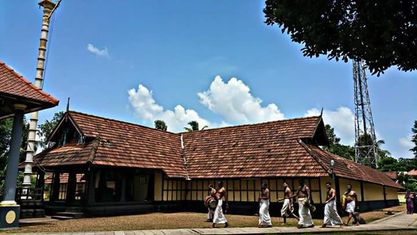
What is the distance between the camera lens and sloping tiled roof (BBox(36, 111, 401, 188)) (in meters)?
17.5

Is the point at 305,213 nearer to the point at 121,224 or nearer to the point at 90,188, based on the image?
the point at 121,224

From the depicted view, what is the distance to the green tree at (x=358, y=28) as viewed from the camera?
269 inches

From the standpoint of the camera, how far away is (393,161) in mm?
44781

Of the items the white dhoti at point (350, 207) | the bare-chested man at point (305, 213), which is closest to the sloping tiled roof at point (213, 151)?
the white dhoti at point (350, 207)

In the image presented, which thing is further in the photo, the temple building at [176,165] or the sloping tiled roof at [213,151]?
the sloping tiled roof at [213,151]

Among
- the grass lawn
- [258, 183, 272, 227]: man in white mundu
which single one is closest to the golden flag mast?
the grass lawn

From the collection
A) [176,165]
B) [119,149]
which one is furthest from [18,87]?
[176,165]

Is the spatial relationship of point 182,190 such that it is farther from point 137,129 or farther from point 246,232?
point 246,232

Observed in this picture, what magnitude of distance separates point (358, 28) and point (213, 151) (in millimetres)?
15753

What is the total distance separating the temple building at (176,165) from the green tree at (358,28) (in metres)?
9.31

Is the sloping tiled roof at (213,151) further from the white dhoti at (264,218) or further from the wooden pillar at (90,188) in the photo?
the white dhoti at (264,218)

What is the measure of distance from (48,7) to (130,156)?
10391 millimetres

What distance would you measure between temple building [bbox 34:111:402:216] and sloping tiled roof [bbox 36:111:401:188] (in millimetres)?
56

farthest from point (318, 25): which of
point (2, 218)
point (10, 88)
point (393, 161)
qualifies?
point (393, 161)
